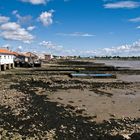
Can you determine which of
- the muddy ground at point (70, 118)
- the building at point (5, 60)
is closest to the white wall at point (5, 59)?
the building at point (5, 60)

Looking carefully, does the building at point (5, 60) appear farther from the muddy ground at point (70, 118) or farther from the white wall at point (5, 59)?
the muddy ground at point (70, 118)

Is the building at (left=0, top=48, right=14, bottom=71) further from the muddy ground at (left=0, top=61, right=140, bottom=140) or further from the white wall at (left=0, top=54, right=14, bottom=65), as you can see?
the muddy ground at (left=0, top=61, right=140, bottom=140)

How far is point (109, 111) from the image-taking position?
2383 cm

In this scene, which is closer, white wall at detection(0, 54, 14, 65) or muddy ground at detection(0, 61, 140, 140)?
muddy ground at detection(0, 61, 140, 140)

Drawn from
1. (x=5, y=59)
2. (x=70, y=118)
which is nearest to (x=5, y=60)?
(x=5, y=59)

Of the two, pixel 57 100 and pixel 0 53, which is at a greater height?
pixel 0 53

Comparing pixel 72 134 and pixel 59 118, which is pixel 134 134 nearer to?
pixel 72 134

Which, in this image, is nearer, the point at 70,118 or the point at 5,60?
the point at 70,118

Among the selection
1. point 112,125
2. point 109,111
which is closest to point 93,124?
point 112,125

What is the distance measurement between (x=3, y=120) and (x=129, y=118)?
28.3 ft

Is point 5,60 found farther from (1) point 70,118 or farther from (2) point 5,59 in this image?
(1) point 70,118

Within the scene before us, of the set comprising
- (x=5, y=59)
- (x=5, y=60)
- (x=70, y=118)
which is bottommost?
(x=70, y=118)

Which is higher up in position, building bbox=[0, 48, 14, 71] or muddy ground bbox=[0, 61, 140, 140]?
building bbox=[0, 48, 14, 71]


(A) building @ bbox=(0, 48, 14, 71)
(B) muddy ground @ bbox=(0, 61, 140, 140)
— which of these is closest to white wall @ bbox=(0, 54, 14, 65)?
(A) building @ bbox=(0, 48, 14, 71)
